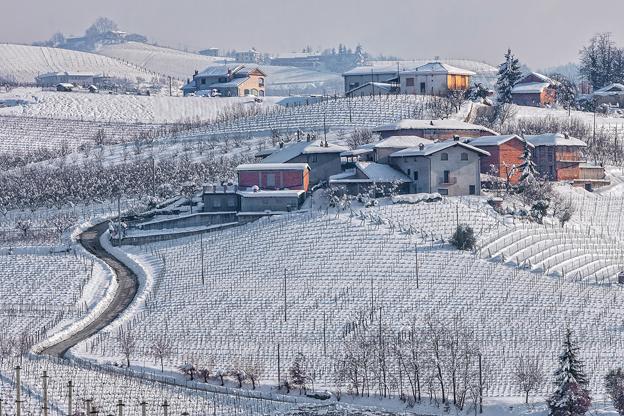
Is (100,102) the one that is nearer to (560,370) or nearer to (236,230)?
(236,230)

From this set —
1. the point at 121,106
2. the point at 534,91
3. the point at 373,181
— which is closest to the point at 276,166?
the point at 373,181

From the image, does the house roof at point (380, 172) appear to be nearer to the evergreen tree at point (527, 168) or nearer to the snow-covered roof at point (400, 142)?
the snow-covered roof at point (400, 142)

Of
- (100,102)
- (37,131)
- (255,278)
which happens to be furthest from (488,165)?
(100,102)

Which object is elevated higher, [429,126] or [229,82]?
[229,82]

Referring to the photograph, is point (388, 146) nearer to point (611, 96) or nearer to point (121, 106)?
point (611, 96)

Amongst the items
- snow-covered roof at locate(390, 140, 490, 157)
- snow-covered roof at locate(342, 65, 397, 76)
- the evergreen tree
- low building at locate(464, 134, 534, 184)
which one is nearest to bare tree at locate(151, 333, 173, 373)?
snow-covered roof at locate(390, 140, 490, 157)

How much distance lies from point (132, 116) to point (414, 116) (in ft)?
84.6

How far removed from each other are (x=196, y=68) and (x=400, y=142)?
10031 centimetres

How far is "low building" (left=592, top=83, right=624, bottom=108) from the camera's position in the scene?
328 ft

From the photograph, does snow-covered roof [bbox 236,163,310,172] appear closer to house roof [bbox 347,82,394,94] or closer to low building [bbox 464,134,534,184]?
low building [bbox 464,134,534,184]

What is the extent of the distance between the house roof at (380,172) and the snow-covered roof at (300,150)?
3.54m

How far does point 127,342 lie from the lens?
51.3 meters

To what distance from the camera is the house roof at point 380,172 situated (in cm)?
6875

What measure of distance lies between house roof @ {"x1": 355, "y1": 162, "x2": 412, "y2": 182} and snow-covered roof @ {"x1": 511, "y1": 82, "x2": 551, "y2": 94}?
91.0 ft
